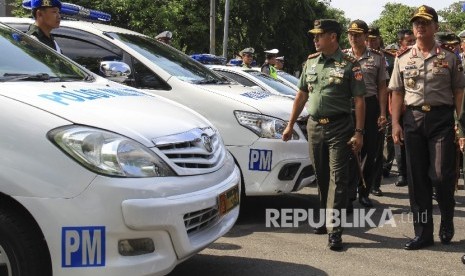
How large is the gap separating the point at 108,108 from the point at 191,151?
490mm

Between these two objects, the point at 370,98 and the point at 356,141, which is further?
the point at 370,98

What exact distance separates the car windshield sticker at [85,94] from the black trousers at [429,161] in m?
2.14

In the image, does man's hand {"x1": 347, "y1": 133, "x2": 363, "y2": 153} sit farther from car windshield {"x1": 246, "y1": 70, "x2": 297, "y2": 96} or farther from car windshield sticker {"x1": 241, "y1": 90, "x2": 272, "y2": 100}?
car windshield {"x1": 246, "y1": 70, "x2": 297, "y2": 96}

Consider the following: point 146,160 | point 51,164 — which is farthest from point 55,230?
point 146,160

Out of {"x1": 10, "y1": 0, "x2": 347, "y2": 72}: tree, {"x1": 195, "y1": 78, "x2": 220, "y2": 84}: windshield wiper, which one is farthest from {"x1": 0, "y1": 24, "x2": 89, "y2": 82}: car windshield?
{"x1": 10, "y1": 0, "x2": 347, "y2": 72}: tree

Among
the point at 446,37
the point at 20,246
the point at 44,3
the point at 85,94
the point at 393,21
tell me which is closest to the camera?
the point at 20,246

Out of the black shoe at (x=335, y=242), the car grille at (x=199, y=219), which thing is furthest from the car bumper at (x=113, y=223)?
the black shoe at (x=335, y=242)

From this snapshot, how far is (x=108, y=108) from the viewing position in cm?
309

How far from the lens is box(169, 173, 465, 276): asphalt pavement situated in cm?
403

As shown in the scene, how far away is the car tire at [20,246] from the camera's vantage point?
2682mm

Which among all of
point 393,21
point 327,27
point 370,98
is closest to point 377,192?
point 370,98

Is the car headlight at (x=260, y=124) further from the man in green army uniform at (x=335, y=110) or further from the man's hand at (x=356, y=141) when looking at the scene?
the man's hand at (x=356, y=141)

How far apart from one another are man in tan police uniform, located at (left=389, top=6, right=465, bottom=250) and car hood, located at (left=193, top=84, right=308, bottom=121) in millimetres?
1073

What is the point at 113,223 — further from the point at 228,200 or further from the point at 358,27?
the point at 358,27
